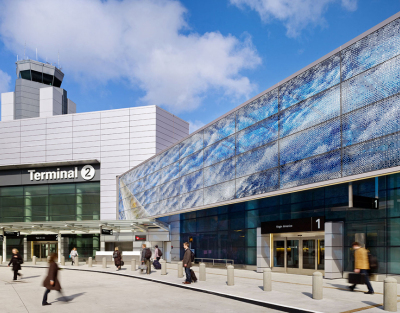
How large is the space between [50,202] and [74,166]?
498 cm

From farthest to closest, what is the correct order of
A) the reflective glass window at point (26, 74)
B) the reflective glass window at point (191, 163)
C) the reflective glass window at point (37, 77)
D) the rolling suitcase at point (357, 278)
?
the reflective glass window at point (37, 77)
the reflective glass window at point (26, 74)
the reflective glass window at point (191, 163)
the rolling suitcase at point (357, 278)

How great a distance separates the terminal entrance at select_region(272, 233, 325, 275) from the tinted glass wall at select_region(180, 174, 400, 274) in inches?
45.7

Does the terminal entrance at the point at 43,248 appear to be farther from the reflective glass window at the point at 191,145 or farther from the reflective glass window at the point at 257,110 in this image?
the reflective glass window at the point at 257,110

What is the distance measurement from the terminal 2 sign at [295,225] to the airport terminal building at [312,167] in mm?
51

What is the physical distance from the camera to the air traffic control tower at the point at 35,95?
76625 mm

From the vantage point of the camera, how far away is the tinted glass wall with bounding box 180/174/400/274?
54.0ft

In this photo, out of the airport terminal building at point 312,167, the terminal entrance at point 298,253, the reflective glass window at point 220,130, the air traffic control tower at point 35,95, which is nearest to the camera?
the airport terminal building at point 312,167

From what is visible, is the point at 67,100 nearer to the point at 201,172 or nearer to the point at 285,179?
the point at 201,172

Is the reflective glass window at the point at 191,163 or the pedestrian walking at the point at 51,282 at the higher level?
the reflective glass window at the point at 191,163

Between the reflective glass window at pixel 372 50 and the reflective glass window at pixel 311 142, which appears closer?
the reflective glass window at pixel 372 50

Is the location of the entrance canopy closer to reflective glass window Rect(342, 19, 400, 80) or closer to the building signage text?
the building signage text

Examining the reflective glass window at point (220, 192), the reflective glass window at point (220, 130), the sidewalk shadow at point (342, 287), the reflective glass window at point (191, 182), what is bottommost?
the sidewalk shadow at point (342, 287)

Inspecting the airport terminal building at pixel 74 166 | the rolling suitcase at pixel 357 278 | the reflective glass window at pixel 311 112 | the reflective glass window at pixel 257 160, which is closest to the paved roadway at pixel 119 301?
the rolling suitcase at pixel 357 278

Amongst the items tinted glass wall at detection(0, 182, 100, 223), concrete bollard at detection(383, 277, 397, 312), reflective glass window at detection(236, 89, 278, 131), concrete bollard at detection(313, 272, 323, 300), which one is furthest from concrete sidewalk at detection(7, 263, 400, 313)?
tinted glass wall at detection(0, 182, 100, 223)
